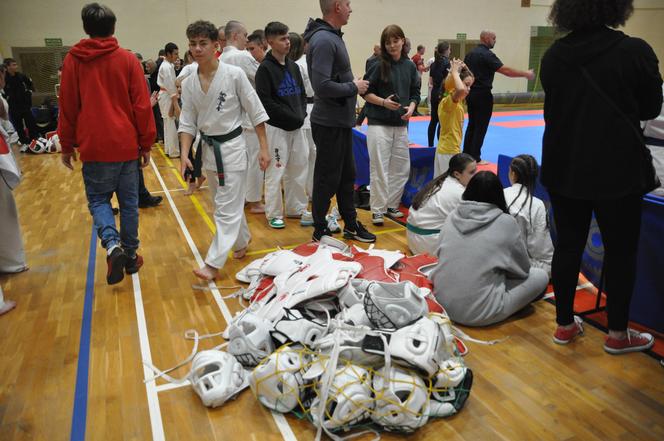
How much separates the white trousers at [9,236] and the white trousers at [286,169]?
2030 millimetres

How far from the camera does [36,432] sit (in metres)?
2.15

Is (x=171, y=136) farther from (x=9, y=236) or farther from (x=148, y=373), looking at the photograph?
(x=148, y=373)

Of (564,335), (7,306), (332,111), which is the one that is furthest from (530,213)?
(7,306)

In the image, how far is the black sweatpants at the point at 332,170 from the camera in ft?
12.8

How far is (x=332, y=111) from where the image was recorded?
3818 millimetres

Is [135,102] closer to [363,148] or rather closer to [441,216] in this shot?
[441,216]

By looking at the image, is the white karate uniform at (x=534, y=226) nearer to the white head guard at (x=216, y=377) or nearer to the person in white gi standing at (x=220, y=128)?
the person in white gi standing at (x=220, y=128)

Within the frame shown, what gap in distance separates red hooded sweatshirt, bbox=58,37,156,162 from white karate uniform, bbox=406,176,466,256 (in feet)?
6.59

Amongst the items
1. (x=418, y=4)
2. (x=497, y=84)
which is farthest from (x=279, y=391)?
(x=497, y=84)

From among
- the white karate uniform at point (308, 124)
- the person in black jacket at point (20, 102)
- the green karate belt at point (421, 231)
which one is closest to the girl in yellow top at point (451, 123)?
the white karate uniform at point (308, 124)

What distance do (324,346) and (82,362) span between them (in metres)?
1.33

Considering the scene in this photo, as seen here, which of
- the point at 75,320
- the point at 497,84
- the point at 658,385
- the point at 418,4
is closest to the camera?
the point at 658,385

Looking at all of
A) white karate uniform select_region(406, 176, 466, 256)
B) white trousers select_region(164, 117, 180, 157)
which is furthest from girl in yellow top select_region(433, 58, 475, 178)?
white trousers select_region(164, 117, 180, 157)

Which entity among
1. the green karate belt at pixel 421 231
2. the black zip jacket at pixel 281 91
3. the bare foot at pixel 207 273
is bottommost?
the bare foot at pixel 207 273
